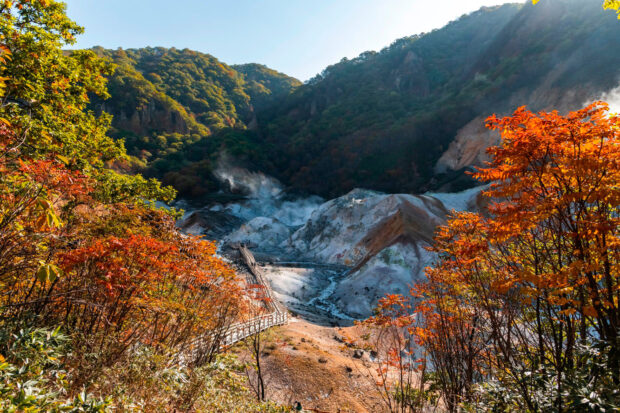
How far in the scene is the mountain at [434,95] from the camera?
1901 inches

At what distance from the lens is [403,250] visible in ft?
91.7

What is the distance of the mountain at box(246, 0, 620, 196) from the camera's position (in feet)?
158

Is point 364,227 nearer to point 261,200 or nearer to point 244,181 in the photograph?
point 261,200

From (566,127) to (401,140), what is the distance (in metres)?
69.6

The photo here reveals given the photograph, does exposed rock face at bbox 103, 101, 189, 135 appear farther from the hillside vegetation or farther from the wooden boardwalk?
the hillside vegetation

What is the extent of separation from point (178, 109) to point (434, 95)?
71141mm

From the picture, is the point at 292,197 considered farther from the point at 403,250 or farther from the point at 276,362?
the point at 276,362

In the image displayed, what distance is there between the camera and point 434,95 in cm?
7994

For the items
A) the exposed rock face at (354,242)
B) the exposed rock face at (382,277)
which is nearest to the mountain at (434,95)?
the exposed rock face at (354,242)

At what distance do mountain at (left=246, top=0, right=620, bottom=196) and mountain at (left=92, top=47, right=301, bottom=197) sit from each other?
584 inches

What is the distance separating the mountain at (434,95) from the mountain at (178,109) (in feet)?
48.6

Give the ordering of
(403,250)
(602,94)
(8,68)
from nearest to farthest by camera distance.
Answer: (8,68), (403,250), (602,94)

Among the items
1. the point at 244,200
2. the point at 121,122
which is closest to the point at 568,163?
the point at 244,200

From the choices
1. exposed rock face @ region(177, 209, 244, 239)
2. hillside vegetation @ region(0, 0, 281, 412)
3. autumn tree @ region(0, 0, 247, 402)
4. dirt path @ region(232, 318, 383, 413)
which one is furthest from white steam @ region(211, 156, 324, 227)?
hillside vegetation @ region(0, 0, 281, 412)
